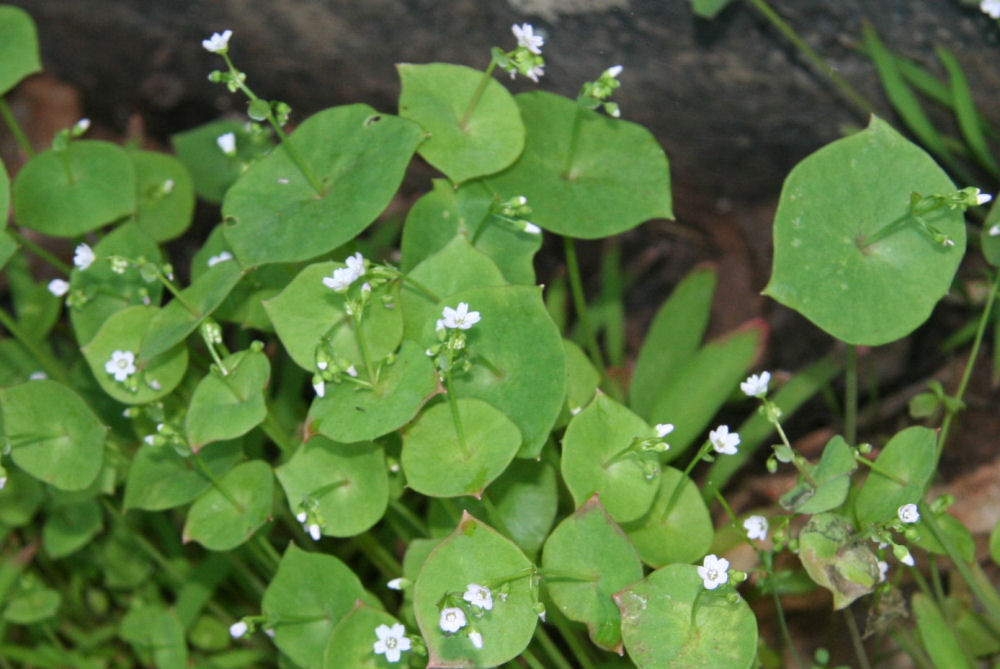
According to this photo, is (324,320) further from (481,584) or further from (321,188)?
(481,584)

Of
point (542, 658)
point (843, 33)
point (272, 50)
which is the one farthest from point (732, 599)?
point (272, 50)

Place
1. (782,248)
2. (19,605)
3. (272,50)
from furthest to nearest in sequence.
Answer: (272,50), (19,605), (782,248)

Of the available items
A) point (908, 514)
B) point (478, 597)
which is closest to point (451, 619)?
point (478, 597)

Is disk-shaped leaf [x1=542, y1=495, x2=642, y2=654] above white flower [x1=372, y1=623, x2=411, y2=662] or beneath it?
above

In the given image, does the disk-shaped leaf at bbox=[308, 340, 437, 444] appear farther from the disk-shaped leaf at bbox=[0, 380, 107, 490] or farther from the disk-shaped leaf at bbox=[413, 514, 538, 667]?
the disk-shaped leaf at bbox=[0, 380, 107, 490]

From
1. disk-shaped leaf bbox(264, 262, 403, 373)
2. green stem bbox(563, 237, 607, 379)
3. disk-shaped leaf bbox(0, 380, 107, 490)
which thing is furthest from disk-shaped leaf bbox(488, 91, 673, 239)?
disk-shaped leaf bbox(0, 380, 107, 490)

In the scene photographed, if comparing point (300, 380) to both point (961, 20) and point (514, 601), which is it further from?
point (961, 20)
